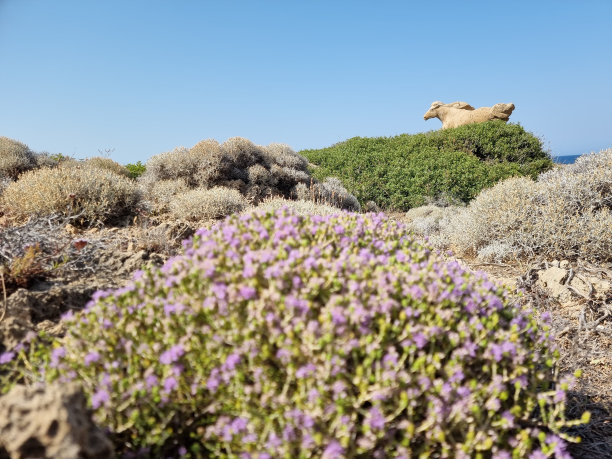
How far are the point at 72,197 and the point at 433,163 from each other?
1077 cm

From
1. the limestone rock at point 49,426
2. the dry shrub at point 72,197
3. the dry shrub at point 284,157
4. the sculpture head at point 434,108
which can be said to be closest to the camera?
the limestone rock at point 49,426

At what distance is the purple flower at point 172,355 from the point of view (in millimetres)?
1934

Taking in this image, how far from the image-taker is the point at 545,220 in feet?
21.4

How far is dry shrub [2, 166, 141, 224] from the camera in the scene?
618 cm

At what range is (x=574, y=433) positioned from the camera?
316 centimetres

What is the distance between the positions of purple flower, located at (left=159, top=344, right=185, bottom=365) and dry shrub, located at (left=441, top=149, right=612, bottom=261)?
566 centimetres

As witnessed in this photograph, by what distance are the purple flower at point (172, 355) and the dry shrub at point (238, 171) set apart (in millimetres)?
7611

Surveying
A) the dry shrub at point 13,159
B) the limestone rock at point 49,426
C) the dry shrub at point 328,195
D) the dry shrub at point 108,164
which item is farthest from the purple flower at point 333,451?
the dry shrub at point 13,159

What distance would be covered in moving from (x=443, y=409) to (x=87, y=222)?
591cm

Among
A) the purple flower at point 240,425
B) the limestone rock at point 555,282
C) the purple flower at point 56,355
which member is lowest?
the limestone rock at point 555,282

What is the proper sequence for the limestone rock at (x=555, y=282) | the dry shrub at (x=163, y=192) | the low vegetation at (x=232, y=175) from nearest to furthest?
the limestone rock at (x=555, y=282) < the dry shrub at (x=163, y=192) < the low vegetation at (x=232, y=175)

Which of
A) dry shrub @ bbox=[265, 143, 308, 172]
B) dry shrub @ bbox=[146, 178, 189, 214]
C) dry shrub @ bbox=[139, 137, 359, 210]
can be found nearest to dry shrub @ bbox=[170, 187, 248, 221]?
dry shrub @ bbox=[146, 178, 189, 214]

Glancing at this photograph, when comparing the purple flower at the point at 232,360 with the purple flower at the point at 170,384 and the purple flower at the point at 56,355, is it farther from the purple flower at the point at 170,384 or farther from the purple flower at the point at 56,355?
the purple flower at the point at 56,355

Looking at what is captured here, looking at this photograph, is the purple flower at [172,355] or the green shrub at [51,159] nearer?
the purple flower at [172,355]
